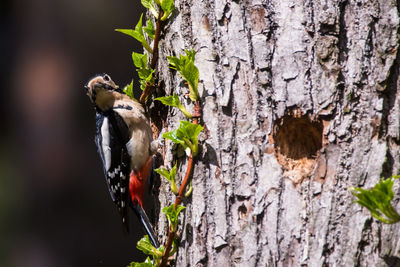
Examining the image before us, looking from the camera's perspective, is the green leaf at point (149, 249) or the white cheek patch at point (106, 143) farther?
the white cheek patch at point (106, 143)

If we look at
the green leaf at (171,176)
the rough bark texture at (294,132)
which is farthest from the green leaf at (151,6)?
the green leaf at (171,176)

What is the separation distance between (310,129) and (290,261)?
0.49 m

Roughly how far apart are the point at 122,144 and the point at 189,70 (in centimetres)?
126

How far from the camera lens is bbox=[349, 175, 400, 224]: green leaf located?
1540 millimetres

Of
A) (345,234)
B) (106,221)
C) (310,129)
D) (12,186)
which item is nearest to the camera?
(345,234)

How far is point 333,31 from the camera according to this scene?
179 centimetres

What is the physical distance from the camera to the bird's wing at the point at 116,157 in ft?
→ 10.1

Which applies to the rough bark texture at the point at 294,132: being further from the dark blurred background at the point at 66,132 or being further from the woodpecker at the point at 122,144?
the dark blurred background at the point at 66,132

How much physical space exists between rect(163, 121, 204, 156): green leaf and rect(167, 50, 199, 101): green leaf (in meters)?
0.15

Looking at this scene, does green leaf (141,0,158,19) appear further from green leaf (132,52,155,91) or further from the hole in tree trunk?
the hole in tree trunk

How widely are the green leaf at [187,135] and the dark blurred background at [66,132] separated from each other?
10.4 feet

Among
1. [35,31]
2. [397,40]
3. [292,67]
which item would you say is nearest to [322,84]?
[292,67]

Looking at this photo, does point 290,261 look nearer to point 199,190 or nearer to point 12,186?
point 199,190

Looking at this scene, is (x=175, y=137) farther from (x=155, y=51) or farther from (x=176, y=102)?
(x=155, y=51)
